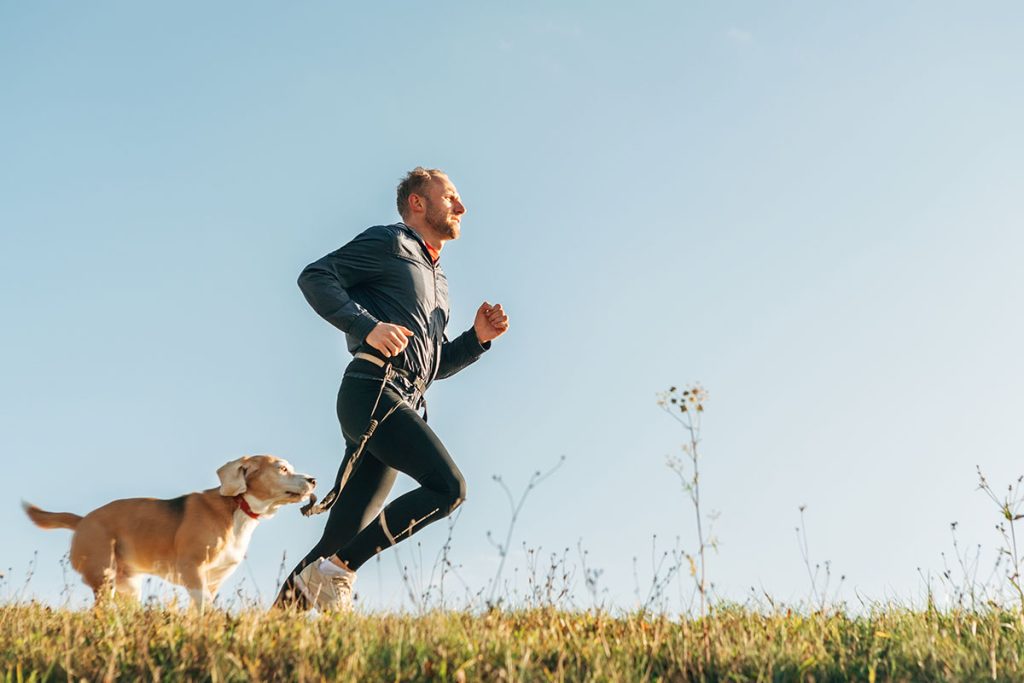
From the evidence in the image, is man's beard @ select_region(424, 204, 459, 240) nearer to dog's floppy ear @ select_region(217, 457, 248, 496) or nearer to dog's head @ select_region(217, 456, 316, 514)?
dog's head @ select_region(217, 456, 316, 514)

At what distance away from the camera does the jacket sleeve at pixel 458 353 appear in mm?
5820

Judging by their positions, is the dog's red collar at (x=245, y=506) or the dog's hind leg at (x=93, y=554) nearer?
the dog's hind leg at (x=93, y=554)

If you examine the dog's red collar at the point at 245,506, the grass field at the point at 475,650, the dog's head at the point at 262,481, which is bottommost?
the grass field at the point at 475,650

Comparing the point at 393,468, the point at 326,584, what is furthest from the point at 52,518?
the point at 393,468

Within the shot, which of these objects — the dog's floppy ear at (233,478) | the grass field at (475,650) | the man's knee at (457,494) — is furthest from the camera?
the dog's floppy ear at (233,478)

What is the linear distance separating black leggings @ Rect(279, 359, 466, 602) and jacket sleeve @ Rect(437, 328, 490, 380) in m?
0.77

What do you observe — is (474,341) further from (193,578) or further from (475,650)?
(475,650)

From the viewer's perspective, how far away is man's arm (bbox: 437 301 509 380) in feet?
19.1

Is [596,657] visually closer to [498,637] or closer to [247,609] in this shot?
[498,637]

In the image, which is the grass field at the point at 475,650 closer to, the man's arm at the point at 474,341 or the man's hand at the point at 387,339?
the man's hand at the point at 387,339

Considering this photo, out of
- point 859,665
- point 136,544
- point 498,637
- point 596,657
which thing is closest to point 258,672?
point 498,637

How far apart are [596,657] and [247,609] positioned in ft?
5.23

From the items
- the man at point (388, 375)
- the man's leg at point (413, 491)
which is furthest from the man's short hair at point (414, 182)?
the man's leg at point (413, 491)

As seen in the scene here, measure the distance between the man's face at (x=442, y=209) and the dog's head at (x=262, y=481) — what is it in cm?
202
